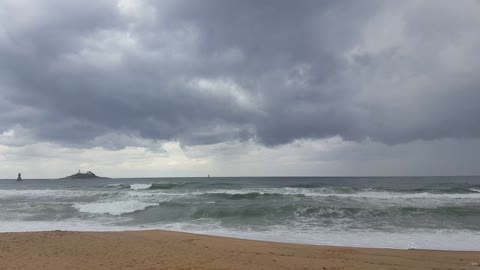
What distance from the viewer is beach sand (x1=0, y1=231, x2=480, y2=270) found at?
7418 millimetres

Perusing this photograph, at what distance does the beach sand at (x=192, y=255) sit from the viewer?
742cm

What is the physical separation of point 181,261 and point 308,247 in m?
4.16

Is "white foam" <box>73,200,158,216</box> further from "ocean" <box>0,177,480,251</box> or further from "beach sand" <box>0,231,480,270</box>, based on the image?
"beach sand" <box>0,231,480,270</box>

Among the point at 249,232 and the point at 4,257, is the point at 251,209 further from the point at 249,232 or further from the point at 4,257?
the point at 4,257

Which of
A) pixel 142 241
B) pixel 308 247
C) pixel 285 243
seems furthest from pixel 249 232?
pixel 142 241

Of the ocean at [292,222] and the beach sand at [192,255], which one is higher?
the beach sand at [192,255]

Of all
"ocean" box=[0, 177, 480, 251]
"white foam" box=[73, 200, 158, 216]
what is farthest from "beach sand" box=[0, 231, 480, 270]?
"white foam" box=[73, 200, 158, 216]

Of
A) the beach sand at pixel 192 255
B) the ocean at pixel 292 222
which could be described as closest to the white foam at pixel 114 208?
the ocean at pixel 292 222

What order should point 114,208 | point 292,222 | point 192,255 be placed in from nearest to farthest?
point 192,255, point 292,222, point 114,208

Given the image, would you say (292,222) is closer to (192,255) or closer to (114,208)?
(192,255)

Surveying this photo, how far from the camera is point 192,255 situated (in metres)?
8.38

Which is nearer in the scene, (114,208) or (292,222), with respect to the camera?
(292,222)

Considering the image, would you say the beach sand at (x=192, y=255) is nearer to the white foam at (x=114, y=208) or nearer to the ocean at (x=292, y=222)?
the ocean at (x=292, y=222)

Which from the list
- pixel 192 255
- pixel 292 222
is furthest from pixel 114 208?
pixel 192 255
